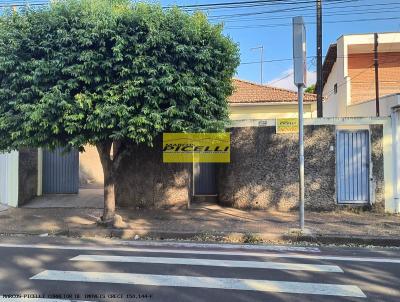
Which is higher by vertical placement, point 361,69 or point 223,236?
point 361,69

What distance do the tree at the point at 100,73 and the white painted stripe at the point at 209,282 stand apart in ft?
11.1

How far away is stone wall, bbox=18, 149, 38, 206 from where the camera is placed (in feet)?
42.2

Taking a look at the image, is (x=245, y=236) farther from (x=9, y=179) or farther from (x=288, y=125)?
(x=9, y=179)

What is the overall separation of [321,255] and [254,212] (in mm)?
4107

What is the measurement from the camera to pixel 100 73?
8719 millimetres

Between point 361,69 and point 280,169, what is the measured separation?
618 inches

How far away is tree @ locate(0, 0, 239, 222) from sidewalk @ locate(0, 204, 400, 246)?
200cm

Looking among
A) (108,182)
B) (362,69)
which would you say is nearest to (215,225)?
(108,182)

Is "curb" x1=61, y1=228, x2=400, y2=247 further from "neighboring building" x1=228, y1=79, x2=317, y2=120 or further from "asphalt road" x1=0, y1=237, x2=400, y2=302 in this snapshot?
"neighboring building" x1=228, y1=79, x2=317, y2=120

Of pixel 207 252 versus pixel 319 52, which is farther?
pixel 319 52

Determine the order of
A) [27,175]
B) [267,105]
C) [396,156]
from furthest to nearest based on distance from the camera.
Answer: [267,105] < [27,175] < [396,156]

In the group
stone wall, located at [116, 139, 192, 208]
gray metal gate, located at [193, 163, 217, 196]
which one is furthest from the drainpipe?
stone wall, located at [116, 139, 192, 208]

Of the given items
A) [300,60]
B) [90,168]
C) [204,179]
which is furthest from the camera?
[90,168]

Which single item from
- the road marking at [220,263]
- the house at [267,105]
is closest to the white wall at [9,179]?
the road marking at [220,263]
